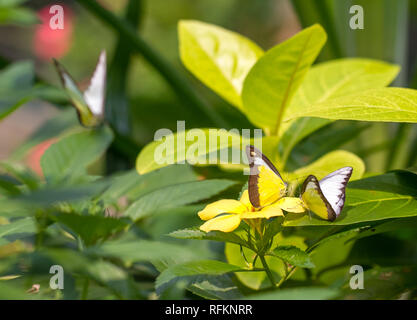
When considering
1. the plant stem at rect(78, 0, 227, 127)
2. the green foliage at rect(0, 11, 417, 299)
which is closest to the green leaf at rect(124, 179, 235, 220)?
the green foliage at rect(0, 11, 417, 299)

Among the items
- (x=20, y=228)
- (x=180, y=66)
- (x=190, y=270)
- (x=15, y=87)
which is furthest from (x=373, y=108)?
(x=180, y=66)

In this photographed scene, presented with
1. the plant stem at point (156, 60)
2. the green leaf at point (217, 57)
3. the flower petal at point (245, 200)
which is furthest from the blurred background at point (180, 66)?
the flower petal at point (245, 200)

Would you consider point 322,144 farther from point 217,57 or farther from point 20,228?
point 20,228

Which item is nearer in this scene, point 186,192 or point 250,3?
point 186,192

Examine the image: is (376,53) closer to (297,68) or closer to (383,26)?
(383,26)

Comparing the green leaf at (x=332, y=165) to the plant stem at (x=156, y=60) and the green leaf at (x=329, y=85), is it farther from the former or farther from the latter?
the plant stem at (x=156, y=60)

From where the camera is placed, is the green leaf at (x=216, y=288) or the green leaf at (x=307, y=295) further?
the green leaf at (x=216, y=288)
